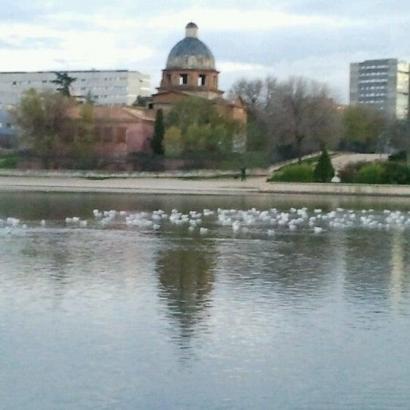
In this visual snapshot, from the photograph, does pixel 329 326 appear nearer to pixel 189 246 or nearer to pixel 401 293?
pixel 401 293

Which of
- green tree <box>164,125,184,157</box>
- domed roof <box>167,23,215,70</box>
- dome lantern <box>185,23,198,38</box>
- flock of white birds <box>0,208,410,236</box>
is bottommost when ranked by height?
flock of white birds <box>0,208,410,236</box>

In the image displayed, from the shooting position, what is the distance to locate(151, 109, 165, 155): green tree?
70875mm

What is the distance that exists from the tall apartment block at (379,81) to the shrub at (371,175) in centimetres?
11796

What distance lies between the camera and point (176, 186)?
58719 millimetres

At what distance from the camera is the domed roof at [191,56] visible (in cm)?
8406

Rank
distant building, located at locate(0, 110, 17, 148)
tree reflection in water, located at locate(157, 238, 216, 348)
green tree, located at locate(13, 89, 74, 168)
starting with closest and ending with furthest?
tree reflection in water, located at locate(157, 238, 216, 348)
green tree, located at locate(13, 89, 74, 168)
distant building, located at locate(0, 110, 17, 148)

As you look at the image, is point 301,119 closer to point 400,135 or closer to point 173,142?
point 400,135

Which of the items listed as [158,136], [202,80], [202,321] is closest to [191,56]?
[202,80]

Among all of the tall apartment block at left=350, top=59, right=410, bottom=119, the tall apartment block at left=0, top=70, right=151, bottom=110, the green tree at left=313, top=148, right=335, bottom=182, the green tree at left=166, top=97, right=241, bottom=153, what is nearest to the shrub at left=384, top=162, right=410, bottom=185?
the green tree at left=313, top=148, right=335, bottom=182

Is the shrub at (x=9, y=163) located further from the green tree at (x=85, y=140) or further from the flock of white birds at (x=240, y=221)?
the flock of white birds at (x=240, y=221)

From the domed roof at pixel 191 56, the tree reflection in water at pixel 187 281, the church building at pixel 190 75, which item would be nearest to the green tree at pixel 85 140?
the church building at pixel 190 75

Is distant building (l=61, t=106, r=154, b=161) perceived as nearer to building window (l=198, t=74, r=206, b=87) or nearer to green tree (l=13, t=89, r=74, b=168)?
green tree (l=13, t=89, r=74, b=168)

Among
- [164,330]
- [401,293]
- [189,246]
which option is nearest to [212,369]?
[164,330]

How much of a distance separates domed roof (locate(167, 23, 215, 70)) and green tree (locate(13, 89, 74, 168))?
52.3 feet
